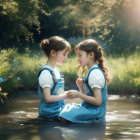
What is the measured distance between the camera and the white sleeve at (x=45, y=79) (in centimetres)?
552

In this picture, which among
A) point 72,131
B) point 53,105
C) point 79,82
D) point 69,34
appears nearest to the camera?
point 72,131

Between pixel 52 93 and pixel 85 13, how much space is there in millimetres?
22065

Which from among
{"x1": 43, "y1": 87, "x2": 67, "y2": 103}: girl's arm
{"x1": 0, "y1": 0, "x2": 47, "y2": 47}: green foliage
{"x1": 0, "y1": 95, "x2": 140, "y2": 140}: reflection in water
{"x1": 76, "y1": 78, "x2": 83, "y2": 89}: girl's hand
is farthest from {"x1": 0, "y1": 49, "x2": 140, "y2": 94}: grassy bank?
{"x1": 0, "y1": 0, "x2": 47, "y2": 47}: green foliage

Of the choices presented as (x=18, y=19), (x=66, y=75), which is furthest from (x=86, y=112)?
(x=18, y=19)

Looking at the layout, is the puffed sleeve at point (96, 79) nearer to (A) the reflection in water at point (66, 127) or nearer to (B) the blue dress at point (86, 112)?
(B) the blue dress at point (86, 112)

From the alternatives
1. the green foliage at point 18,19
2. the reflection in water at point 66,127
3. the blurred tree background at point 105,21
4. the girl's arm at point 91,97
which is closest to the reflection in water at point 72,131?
the reflection in water at point 66,127

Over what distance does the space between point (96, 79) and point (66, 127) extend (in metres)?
0.80

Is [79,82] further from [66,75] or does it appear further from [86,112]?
[66,75]

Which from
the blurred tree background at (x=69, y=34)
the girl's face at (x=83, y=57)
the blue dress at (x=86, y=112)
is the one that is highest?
the blurred tree background at (x=69, y=34)

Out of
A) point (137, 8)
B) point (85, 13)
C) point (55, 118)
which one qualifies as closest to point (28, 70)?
point (55, 118)

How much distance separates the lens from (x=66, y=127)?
5199 mm

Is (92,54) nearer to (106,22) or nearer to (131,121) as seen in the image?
(131,121)

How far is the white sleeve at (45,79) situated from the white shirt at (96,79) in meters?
0.59

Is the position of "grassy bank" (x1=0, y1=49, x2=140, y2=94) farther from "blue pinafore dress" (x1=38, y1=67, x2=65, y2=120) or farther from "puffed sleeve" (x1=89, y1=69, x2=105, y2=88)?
"puffed sleeve" (x1=89, y1=69, x2=105, y2=88)
